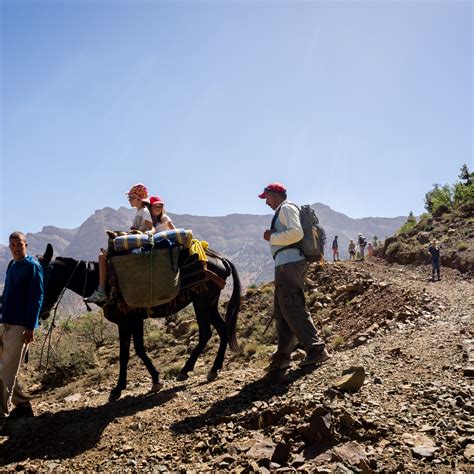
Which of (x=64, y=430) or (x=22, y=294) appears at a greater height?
(x=22, y=294)

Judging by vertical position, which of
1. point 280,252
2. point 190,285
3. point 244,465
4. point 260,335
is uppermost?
point 280,252

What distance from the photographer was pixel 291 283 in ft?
18.0

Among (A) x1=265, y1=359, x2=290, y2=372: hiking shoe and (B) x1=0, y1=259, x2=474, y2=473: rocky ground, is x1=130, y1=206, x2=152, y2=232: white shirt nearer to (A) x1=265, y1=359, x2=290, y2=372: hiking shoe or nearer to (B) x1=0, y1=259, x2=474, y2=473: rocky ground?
(B) x1=0, y1=259, x2=474, y2=473: rocky ground

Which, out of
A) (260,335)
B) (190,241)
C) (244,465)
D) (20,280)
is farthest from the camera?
(260,335)

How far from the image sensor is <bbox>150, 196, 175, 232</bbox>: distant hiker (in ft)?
21.5

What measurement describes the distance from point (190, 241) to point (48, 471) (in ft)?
11.3

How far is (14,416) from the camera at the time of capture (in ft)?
16.2

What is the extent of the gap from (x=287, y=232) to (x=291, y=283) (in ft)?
2.18

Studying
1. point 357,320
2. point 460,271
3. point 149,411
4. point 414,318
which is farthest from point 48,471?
point 460,271

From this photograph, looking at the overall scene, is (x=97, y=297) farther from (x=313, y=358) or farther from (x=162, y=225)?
(x=313, y=358)

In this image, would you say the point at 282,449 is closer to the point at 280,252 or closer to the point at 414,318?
the point at 280,252

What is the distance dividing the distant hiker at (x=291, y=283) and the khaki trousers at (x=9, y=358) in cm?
303

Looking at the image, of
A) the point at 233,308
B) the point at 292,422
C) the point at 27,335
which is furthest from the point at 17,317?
the point at 233,308

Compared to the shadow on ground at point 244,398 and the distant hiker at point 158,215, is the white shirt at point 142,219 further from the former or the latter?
the shadow on ground at point 244,398
